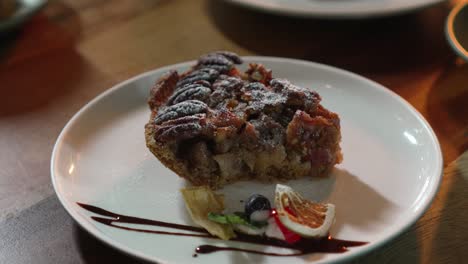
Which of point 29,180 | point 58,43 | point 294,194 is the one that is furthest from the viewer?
point 58,43

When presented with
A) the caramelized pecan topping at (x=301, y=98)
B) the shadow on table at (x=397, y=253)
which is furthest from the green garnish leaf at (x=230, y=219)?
the caramelized pecan topping at (x=301, y=98)

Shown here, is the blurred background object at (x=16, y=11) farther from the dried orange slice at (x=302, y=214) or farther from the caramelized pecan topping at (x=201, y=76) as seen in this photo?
the dried orange slice at (x=302, y=214)

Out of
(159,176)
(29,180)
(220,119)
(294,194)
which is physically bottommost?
(29,180)

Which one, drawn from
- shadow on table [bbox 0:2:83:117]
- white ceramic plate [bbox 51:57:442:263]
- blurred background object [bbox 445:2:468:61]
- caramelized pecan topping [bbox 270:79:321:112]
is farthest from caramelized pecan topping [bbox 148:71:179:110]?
blurred background object [bbox 445:2:468:61]

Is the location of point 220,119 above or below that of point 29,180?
above

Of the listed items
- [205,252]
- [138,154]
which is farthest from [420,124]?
[138,154]

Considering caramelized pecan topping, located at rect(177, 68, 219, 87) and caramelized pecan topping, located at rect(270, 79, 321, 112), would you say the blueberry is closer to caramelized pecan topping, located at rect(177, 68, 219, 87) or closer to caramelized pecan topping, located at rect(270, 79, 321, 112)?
caramelized pecan topping, located at rect(270, 79, 321, 112)

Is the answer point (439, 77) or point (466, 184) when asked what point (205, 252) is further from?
point (439, 77)
